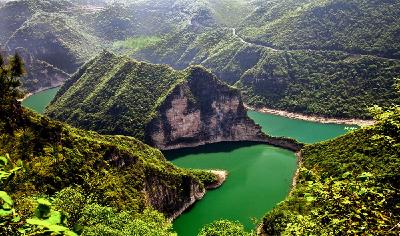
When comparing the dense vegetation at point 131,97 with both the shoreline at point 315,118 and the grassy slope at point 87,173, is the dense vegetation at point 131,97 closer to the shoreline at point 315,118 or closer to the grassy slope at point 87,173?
the shoreline at point 315,118

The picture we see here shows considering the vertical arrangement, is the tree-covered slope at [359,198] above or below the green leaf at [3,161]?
below

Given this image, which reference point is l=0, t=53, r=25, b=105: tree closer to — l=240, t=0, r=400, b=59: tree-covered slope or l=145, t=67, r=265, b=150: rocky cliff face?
l=145, t=67, r=265, b=150: rocky cliff face

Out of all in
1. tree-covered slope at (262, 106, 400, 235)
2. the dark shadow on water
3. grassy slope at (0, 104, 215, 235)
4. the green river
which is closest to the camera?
tree-covered slope at (262, 106, 400, 235)

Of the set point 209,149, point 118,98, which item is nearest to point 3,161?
point 209,149

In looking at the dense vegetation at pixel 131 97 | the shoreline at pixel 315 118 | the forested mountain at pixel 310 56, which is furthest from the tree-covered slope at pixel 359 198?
the forested mountain at pixel 310 56

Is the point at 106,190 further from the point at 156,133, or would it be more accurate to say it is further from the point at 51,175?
the point at 156,133

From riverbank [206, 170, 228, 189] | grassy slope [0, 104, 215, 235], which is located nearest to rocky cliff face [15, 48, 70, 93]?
riverbank [206, 170, 228, 189]
